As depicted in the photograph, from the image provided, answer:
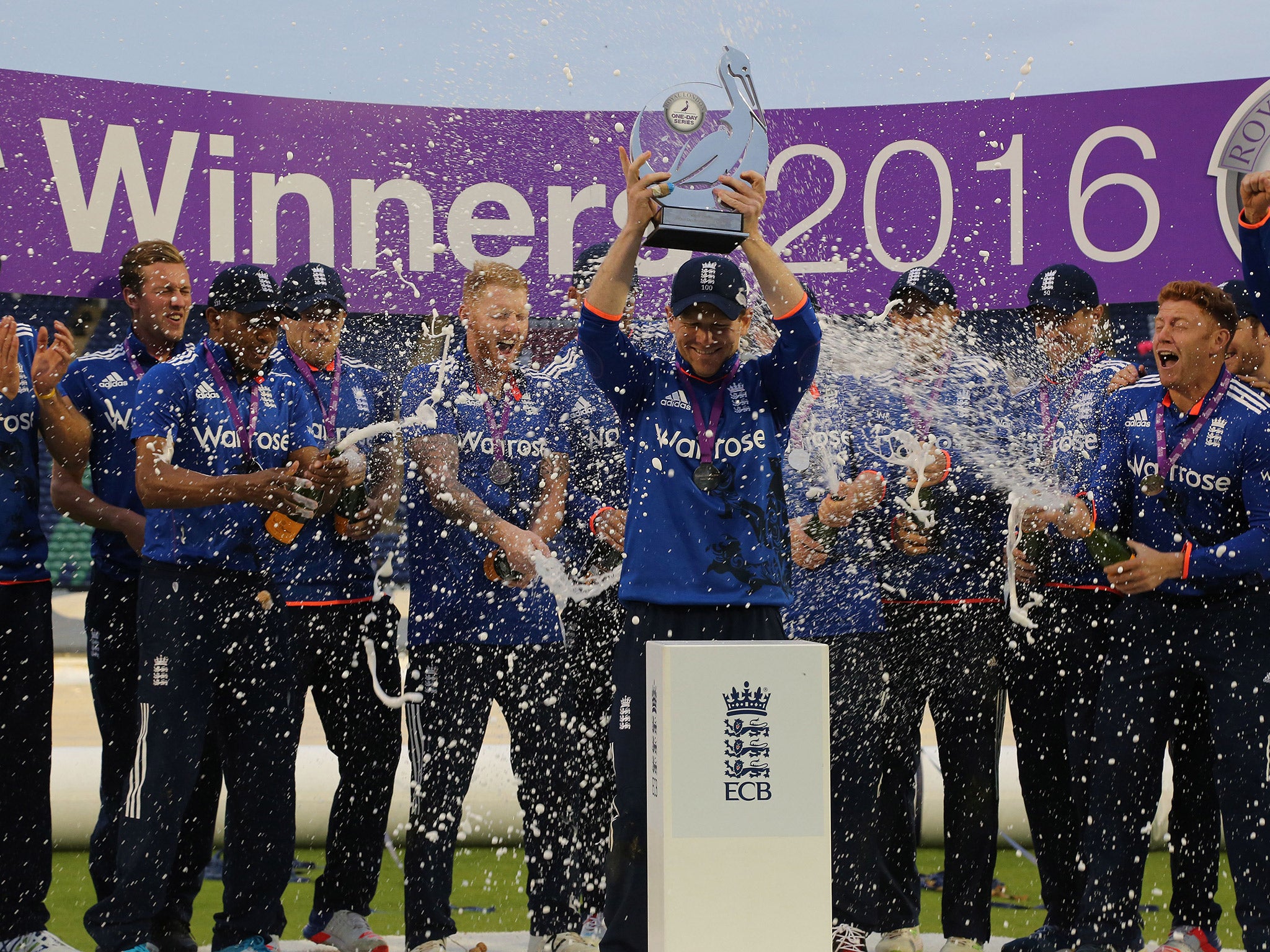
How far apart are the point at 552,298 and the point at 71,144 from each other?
2521 millimetres

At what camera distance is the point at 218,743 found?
14.7 ft

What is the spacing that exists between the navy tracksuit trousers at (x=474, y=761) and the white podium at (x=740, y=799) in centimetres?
131

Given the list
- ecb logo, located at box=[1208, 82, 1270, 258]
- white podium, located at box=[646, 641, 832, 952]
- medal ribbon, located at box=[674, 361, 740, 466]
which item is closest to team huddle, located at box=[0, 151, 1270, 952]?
medal ribbon, located at box=[674, 361, 740, 466]

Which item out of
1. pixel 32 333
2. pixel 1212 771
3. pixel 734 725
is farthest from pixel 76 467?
pixel 1212 771

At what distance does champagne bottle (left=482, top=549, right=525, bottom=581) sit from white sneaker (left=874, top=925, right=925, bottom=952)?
5.90 feet

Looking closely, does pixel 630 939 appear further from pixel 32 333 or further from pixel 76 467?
pixel 32 333

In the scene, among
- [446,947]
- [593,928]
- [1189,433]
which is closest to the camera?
[1189,433]

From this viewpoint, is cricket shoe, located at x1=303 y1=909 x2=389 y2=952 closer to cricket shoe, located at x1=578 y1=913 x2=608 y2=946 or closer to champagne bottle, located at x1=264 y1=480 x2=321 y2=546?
cricket shoe, located at x1=578 y1=913 x2=608 y2=946

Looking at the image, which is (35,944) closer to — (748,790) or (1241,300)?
(748,790)

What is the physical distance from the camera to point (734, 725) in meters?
3.21

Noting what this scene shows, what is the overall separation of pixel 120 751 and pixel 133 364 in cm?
144

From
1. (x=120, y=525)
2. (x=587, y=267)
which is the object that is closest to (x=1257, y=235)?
(x=587, y=267)

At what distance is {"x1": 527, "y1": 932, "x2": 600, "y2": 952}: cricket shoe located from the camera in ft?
14.4

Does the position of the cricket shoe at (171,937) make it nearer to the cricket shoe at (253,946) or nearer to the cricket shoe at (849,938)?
the cricket shoe at (253,946)
